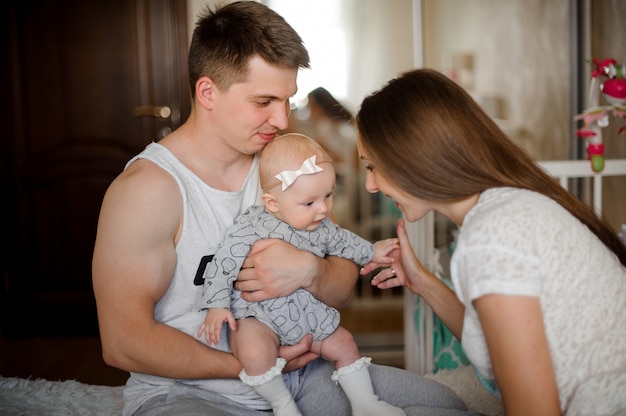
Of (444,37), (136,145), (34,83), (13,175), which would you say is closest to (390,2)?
(444,37)

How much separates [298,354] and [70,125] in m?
2.62

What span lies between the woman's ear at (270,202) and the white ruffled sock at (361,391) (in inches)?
15.4

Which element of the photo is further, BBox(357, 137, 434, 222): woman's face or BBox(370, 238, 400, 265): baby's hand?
BBox(370, 238, 400, 265): baby's hand

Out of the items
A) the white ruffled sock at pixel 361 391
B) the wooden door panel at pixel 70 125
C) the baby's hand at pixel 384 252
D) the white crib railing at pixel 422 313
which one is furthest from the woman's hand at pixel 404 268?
the wooden door panel at pixel 70 125

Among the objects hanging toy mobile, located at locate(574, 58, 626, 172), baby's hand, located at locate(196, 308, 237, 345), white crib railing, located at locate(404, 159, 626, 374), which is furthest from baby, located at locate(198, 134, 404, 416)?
hanging toy mobile, located at locate(574, 58, 626, 172)

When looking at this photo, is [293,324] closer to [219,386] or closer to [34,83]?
[219,386]

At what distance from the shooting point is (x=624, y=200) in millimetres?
2936

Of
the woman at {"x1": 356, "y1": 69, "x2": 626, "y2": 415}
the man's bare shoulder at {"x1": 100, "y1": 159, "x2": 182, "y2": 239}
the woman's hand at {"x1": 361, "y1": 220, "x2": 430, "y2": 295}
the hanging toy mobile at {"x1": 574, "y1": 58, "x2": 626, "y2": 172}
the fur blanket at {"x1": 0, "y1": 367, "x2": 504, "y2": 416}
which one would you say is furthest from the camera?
the hanging toy mobile at {"x1": 574, "y1": 58, "x2": 626, "y2": 172}

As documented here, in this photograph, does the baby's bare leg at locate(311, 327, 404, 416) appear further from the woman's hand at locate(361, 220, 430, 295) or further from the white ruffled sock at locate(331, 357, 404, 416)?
the woman's hand at locate(361, 220, 430, 295)

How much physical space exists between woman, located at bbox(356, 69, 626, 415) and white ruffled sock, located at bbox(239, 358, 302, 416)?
389mm

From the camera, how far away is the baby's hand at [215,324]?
4.38 ft

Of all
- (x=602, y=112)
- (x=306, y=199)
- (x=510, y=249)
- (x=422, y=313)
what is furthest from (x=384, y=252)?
(x=602, y=112)

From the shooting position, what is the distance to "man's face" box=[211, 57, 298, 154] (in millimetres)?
1495

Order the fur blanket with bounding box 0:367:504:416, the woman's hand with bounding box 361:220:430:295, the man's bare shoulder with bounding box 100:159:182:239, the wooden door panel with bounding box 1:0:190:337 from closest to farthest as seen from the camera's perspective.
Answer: the man's bare shoulder with bounding box 100:159:182:239
the fur blanket with bounding box 0:367:504:416
the woman's hand with bounding box 361:220:430:295
the wooden door panel with bounding box 1:0:190:337
